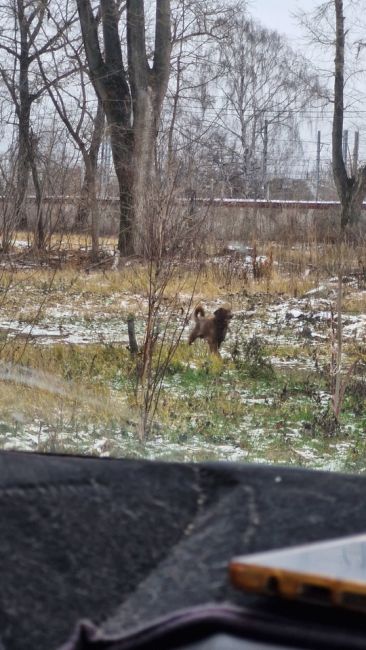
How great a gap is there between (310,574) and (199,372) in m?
6.79

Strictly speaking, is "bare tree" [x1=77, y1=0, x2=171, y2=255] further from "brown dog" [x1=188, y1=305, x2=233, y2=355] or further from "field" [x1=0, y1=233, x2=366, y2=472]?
"brown dog" [x1=188, y1=305, x2=233, y2=355]

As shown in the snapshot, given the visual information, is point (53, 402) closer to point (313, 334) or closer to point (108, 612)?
point (313, 334)

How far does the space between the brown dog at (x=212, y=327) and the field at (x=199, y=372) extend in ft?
0.45

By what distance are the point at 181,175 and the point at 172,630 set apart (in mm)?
5766

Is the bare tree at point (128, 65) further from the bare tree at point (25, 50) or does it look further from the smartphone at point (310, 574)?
the smartphone at point (310, 574)

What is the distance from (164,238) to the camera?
650 centimetres

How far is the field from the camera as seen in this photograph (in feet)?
19.3

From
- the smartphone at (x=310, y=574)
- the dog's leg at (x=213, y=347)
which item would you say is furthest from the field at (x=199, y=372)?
the smartphone at (x=310, y=574)

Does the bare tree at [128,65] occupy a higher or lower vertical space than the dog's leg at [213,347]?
higher

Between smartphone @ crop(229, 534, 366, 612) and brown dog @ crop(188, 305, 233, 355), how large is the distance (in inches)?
274

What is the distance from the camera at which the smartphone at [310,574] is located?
112 cm

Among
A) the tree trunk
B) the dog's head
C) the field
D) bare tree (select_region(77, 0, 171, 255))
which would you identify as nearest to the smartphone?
the field

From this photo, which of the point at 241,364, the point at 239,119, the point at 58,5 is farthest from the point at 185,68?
the point at 239,119

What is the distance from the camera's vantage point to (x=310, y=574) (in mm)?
1141
